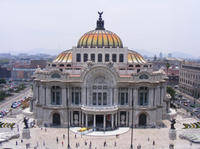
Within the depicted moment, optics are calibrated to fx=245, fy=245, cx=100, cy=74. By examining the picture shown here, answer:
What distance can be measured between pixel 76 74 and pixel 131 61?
2001 cm

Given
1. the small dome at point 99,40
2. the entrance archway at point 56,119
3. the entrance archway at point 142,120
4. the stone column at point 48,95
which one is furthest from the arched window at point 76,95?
the entrance archway at point 142,120

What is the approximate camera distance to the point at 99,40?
82.6 meters

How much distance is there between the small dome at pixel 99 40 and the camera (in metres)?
82.4

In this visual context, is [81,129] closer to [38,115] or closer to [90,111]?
[90,111]

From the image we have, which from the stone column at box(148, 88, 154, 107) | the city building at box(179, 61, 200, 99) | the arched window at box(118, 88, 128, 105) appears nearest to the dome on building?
the arched window at box(118, 88, 128, 105)

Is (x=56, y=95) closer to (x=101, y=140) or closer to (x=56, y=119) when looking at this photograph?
(x=56, y=119)

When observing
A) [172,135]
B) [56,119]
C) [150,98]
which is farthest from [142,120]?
[56,119]

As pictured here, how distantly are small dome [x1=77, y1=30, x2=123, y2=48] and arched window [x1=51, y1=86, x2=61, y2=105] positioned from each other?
1923 centimetres

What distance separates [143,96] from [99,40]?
24508 millimetres

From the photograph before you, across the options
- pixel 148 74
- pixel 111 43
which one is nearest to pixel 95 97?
pixel 148 74

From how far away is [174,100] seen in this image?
351 ft

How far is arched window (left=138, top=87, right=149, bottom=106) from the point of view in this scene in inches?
2820

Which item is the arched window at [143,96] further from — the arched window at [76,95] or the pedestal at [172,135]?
the arched window at [76,95]

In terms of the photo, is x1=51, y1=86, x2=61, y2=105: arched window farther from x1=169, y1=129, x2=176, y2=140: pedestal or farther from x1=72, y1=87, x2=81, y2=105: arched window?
x1=169, y1=129, x2=176, y2=140: pedestal
